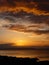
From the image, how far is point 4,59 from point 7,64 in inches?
109

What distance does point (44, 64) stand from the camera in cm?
2880

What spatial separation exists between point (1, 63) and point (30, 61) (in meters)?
4.23

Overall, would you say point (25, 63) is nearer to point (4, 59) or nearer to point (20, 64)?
point (20, 64)

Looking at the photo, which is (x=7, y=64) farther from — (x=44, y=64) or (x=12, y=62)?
(x=44, y=64)

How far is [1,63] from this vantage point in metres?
25.8

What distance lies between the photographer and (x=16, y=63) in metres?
26.6

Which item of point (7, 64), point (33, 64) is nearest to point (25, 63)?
point (33, 64)

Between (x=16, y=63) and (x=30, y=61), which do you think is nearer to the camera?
(x=16, y=63)

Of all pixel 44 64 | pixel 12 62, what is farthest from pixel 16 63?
pixel 44 64

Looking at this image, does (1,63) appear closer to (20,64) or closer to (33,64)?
(20,64)

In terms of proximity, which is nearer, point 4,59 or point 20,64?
point 20,64

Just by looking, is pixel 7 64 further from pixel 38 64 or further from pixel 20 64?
pixel 38 64

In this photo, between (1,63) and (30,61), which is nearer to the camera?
(1,63)

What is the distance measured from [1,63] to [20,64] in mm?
2202
